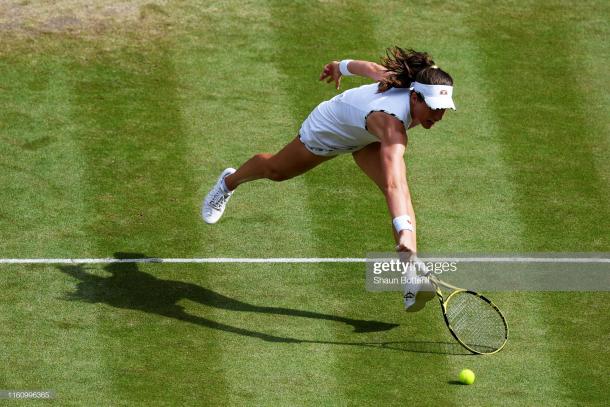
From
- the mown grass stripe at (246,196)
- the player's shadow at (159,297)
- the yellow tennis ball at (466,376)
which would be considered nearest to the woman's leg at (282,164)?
the mown grass stripe at (246,196)

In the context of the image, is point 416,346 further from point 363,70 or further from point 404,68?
point 363,70

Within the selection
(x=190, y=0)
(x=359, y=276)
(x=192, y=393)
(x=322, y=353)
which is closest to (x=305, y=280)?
(x=359, y=276)

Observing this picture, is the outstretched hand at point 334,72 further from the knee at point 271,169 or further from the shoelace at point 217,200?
the shoelace at point 217,200

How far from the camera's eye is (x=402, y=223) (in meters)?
11.6

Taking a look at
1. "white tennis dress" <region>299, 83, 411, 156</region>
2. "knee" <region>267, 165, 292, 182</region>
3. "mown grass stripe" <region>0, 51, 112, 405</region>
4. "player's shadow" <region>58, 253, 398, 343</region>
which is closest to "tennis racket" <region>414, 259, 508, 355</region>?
"player's shadow" <region>58, 253, 398, 343</region>

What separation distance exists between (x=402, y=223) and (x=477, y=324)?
4.48 feet

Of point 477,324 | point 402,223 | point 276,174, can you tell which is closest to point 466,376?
point 477,324

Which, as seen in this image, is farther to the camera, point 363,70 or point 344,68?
point 344,68

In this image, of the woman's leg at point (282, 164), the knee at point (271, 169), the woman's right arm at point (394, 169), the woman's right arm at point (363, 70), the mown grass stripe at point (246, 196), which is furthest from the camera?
the knee at point (271, 169)

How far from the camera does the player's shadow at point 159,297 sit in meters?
12.7

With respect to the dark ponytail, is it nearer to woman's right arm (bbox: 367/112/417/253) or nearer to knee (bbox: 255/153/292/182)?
woman's right arm (bbox: 367/112/417/253)

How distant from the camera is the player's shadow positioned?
1268cm

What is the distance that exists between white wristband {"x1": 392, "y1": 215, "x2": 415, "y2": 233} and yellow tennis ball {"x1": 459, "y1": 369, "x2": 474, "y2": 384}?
133 cm

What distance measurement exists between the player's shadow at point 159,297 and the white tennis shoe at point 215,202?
977mm
